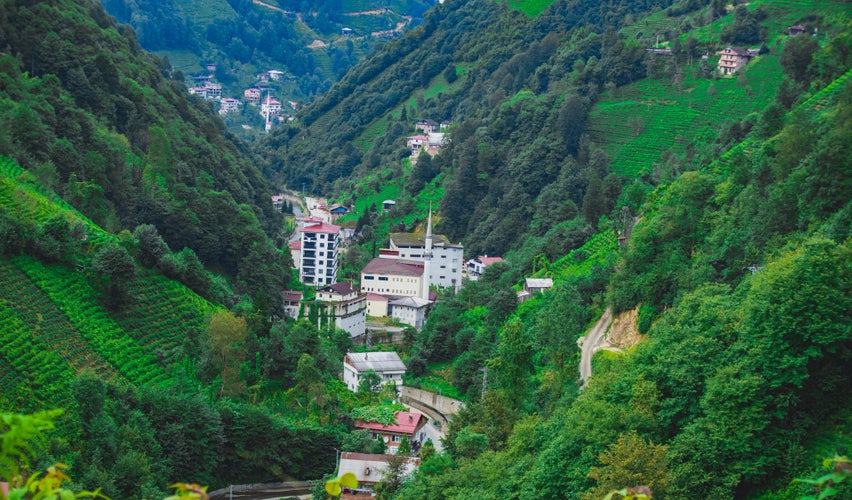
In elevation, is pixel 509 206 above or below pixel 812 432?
above

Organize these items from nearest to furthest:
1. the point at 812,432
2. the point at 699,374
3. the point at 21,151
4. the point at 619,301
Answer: the point at 812,432 → the point at 699,374 → the point at 619,301 → the point at 21,151

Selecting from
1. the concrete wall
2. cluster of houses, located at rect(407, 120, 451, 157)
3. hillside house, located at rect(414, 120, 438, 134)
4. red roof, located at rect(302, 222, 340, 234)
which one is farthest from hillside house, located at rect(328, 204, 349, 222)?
the concrete wall

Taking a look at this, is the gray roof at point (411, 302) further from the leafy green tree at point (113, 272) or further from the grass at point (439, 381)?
the leafy green tree at point (113, 272)

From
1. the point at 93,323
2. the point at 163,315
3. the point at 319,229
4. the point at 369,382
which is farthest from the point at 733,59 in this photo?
the point at 93,323

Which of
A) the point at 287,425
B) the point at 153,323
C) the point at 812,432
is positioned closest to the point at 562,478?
the point at 812,432

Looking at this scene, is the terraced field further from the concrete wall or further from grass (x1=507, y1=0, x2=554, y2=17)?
grass (x1=507, y1=0, x2=554, y2=17)

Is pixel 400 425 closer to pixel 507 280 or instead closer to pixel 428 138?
pixel 507 280

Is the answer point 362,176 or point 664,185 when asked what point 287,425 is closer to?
point 664,185
